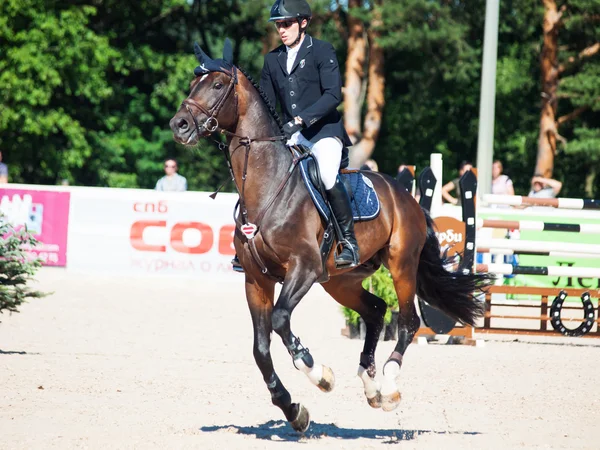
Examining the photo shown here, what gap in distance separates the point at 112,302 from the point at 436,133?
21.5 meters

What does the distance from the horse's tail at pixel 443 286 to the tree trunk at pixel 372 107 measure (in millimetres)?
20197

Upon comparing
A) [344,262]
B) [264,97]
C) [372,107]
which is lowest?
[344,262]

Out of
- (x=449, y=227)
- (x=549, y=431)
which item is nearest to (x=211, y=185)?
(x=449, y=227)

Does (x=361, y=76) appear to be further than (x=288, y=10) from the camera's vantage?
Yes

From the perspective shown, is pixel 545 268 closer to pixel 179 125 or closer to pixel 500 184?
pixel 500 184

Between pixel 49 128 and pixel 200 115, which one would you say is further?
pixel 49 128

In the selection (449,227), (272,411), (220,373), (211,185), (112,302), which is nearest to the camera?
(272,411)

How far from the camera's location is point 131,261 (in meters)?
16.8

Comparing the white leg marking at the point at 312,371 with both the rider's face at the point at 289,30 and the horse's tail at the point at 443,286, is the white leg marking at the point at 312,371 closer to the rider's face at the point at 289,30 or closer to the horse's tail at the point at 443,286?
the horse's tail at the point at 443,286

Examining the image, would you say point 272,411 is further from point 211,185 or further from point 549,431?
point 211,185

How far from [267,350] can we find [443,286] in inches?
85.5

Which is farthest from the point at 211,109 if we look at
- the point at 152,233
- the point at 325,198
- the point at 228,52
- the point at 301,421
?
the point at 152,233

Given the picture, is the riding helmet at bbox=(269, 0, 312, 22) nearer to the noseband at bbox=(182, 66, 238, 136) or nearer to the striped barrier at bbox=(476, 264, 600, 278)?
the noseband at bbox=(182, 66, 238, 136)

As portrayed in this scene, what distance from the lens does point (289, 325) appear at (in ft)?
20.6
